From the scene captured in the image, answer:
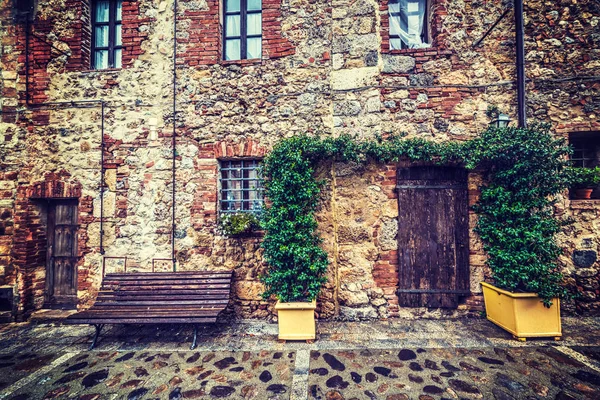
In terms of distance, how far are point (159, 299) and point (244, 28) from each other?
4.82 meters

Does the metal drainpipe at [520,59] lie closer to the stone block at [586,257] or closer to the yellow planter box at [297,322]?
the stone block at [586,257]

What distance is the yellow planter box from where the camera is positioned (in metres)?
3.54

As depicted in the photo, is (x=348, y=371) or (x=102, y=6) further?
(x=102, y=6)

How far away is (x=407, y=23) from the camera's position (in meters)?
4.55

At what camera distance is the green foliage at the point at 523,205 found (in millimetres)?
3436

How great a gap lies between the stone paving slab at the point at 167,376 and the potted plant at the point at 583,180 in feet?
15.9

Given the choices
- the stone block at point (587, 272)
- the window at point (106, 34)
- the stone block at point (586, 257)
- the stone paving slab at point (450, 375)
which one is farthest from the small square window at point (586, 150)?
the window at point (106, 34)

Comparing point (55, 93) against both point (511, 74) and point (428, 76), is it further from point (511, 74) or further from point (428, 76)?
point (511, 74)

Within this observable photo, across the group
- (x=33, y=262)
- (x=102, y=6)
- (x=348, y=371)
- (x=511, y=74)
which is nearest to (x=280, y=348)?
(x=348, y=371)

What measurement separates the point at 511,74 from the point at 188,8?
5616 mm

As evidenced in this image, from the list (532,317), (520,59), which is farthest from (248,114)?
(532,317)

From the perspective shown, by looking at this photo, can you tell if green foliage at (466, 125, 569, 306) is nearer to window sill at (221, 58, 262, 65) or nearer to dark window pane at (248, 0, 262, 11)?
window sill at (221, 58, 262, 65)

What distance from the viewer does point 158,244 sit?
440 centimetres

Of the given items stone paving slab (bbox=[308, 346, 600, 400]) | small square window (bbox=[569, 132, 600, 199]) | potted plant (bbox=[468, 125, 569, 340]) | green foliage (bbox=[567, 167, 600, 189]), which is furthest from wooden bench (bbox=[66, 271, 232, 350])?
small square window (bbox=[569, 132, 600, 199])
